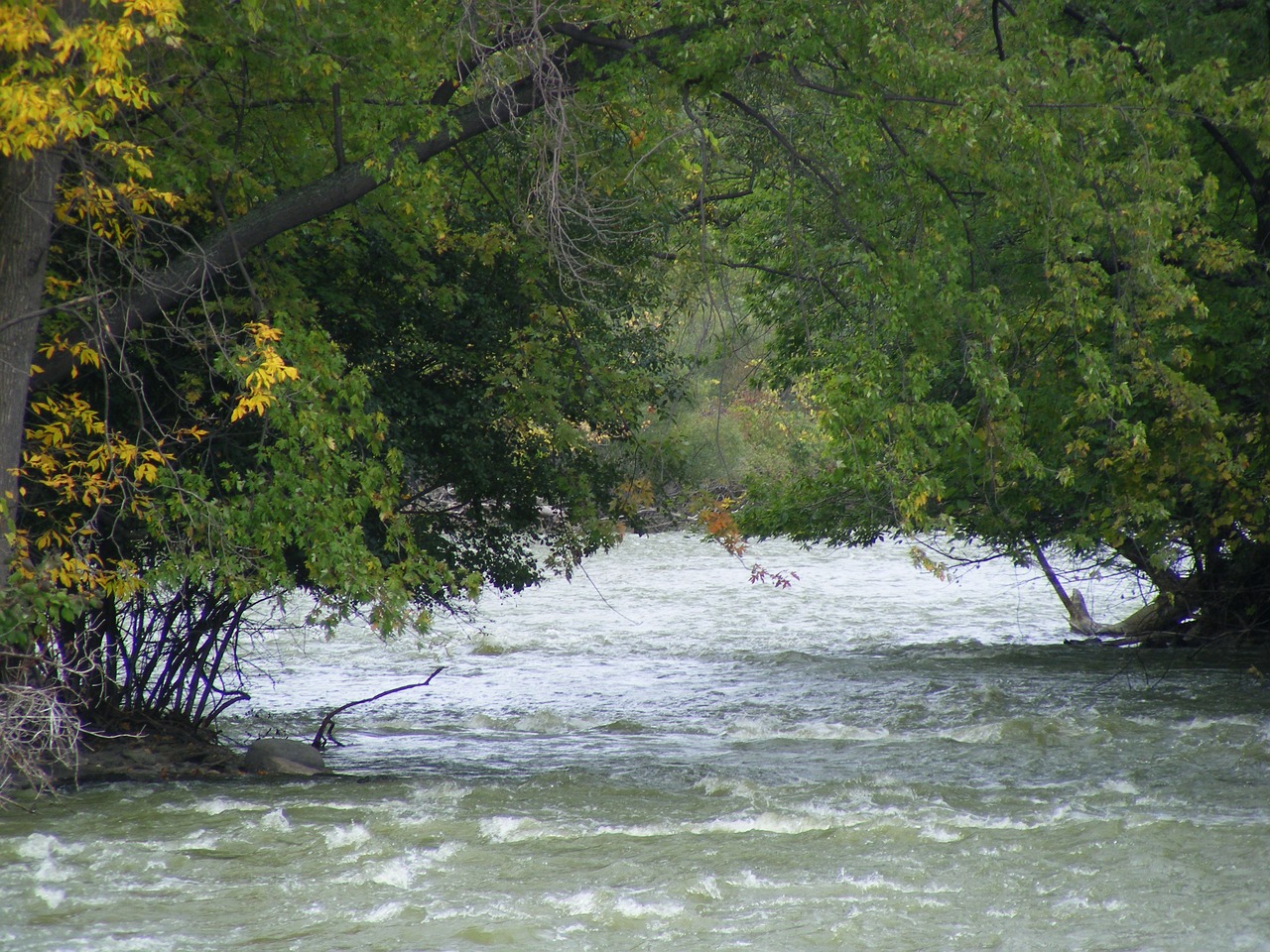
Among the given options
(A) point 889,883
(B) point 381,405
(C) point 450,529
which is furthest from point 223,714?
(A) point 889,883

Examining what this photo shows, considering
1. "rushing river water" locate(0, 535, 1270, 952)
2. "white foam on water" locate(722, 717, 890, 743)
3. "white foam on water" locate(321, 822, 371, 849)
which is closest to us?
"rushing river water" locate(0, 535, 1270, 952)

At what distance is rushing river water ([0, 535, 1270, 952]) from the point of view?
718 centimetres

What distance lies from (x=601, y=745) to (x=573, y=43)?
21.4 ft

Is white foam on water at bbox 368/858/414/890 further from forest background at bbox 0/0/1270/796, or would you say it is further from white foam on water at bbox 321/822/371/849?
forest background at bbox 0/0/1270/796

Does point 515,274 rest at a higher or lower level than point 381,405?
higher

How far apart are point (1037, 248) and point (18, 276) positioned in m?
7.20

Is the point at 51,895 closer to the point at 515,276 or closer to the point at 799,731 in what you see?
the point at 515,276

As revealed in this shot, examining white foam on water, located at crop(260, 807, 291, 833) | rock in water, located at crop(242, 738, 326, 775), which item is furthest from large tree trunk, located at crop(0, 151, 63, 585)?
rock in water, located at crop(242, 738, 326, 775)

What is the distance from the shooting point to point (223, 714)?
14328mm

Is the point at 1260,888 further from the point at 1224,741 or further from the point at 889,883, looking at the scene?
the point at 1224,741

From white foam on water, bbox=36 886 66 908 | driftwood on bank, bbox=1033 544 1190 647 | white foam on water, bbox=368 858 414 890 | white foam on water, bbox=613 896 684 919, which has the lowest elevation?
white foam on water, bbox=613 896 684 919

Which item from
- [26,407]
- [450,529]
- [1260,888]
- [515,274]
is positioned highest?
[515,274]

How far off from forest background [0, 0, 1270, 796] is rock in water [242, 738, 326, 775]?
1.10m

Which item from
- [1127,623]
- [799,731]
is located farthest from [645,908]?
[1127,623]
